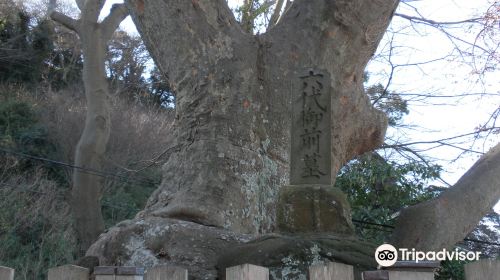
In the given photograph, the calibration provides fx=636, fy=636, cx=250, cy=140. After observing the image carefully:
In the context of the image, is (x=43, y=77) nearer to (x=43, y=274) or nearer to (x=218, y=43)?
(x=43, y=274)

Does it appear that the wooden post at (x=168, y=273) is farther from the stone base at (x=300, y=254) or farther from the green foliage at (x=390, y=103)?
the green foliage at (x=390, y=103)

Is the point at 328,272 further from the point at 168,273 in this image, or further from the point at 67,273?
the point at 67,273

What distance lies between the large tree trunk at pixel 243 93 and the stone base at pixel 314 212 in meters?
1.25

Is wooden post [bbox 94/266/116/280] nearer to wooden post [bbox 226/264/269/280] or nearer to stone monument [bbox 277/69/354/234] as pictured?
wooden post [bbox 226/264/269/280]

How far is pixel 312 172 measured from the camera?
12.5ft

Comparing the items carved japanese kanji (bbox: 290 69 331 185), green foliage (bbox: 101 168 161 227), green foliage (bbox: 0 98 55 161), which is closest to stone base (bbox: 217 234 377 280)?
carved japanese kanji (bbox: 290 69 331 185)

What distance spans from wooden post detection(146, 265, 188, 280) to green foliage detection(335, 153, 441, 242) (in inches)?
255

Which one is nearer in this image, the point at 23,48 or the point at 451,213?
the point at 451,213

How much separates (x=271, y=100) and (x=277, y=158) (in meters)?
0.51

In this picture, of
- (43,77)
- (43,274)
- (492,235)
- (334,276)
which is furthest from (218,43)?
(43,77)

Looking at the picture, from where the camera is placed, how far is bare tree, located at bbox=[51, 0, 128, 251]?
9.84 metres

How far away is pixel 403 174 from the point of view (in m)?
8.84

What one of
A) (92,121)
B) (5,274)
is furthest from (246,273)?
(92,121)

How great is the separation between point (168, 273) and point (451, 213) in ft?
11.8
